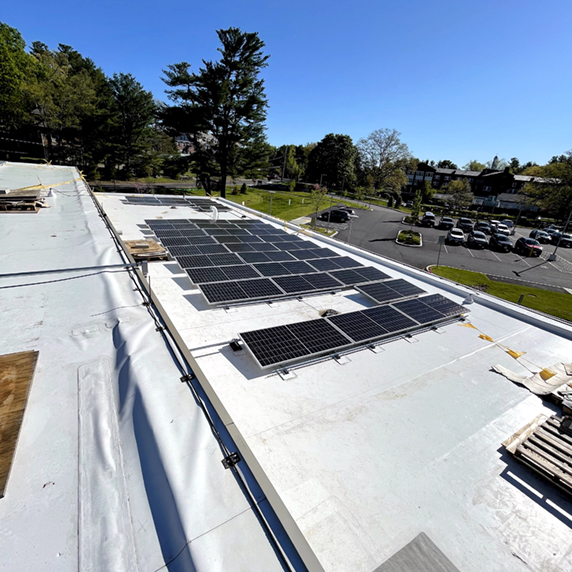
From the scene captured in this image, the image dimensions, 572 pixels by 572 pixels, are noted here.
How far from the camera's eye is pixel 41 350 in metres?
4.88

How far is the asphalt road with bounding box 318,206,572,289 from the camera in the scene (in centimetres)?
2722

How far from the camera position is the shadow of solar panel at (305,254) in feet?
42.3

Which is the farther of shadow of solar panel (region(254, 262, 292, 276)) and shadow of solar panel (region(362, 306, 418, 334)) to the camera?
shadow of solar panel (region(254, 262, 292, 276))

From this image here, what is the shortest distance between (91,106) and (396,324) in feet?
188

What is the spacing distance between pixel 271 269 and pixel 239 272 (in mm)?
1293

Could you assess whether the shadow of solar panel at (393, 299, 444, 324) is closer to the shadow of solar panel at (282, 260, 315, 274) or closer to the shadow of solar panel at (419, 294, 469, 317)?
the shadow of solar panel at (419, 294, 469, 317)

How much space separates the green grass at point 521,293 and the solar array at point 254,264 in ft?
40.4

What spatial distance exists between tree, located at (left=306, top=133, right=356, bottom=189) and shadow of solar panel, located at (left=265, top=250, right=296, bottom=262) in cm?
6554

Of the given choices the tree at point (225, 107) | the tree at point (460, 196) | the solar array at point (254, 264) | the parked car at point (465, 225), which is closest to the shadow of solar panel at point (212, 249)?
the solar array at point (254, 264)

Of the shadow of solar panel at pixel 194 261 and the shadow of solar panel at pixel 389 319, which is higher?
the shadow of solar panel at pixel 194 261

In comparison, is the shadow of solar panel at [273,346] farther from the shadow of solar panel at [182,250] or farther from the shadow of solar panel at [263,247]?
the shadow of solar panel at [263,247]

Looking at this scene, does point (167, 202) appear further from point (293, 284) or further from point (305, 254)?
point (293, 284)

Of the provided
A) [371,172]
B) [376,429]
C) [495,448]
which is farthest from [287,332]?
[371,172]

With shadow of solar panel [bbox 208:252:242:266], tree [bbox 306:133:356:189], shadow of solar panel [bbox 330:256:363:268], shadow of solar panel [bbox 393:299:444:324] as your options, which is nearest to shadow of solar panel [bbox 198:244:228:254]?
shadow of solar panel [bbox 208:252:242:266]
